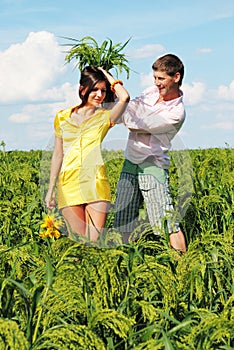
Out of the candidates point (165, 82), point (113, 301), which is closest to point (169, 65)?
point (165, 82)

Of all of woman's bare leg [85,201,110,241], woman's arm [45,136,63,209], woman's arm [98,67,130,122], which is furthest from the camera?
woman's arm [45,136,63,209]

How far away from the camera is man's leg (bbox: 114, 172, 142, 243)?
5078 millimetres

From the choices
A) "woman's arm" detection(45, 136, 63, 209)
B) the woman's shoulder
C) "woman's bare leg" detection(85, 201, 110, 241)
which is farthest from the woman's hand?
the woman's shoulder

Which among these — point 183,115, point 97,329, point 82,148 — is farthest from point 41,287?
point 183,115

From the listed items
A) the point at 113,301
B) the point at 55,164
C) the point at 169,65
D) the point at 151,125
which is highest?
the point at 169,65

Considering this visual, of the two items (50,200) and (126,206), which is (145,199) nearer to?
(126,206)

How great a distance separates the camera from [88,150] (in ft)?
14.6

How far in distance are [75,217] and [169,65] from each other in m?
1.29

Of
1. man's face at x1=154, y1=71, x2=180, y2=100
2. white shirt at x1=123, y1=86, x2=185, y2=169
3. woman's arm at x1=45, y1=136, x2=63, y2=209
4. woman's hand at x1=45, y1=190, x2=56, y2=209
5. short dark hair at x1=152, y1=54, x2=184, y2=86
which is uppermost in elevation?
short dark hair at x1=152, y1=54, x2=184, y2=86

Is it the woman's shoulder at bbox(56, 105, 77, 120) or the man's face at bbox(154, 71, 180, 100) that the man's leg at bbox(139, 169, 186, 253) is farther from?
the woman's shoulder at bbox(56, 105, 77, 120)

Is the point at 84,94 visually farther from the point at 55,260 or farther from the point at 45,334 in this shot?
the point at 45,334

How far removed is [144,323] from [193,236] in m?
2.55

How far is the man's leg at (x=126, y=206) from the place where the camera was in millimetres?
5078

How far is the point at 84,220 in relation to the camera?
466cm
